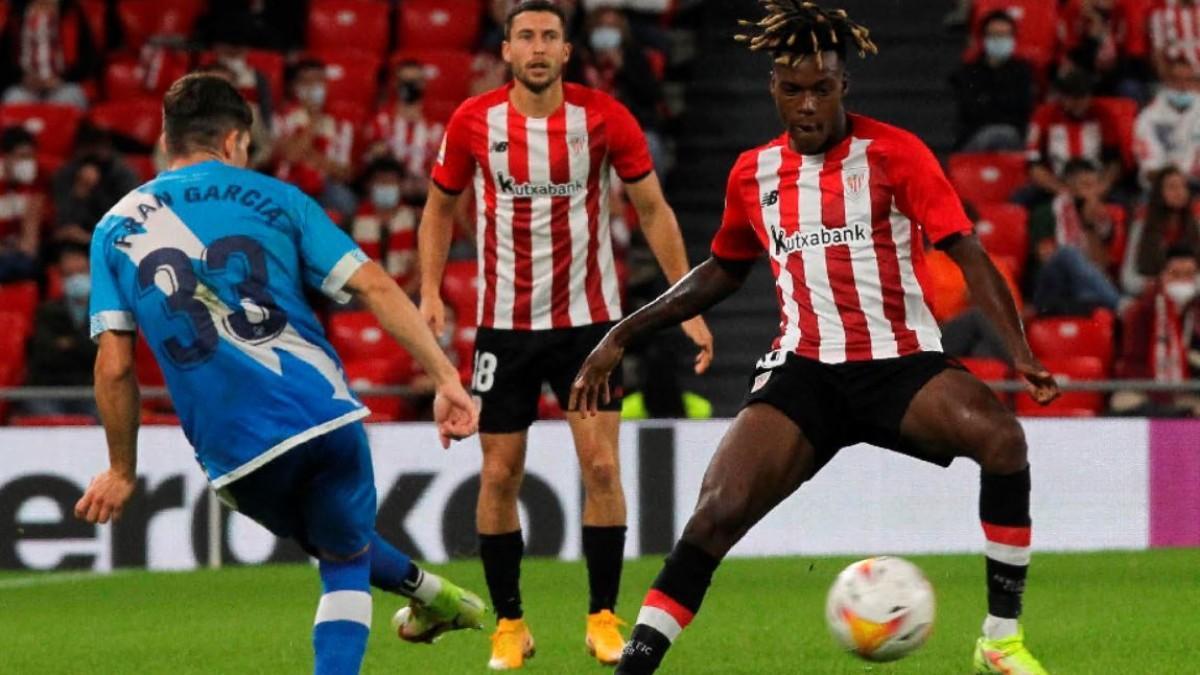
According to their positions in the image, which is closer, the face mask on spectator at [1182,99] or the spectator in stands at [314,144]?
the spectator in stands at [314,144]

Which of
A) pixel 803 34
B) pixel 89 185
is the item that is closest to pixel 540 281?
pixel 803 34

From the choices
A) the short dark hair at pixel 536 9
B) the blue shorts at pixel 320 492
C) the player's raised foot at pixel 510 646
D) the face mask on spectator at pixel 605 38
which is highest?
the short dark hair at pixel 536 9

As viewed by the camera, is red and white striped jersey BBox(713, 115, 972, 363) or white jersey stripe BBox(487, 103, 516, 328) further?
white jersey stripe BBox(487, 103, 516, 328)

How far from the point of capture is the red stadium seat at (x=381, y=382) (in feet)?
40.8

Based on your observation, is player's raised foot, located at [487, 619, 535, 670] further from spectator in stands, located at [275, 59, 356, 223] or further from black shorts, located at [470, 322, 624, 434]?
spectator in stands, located at [275, 59, 356, 223]

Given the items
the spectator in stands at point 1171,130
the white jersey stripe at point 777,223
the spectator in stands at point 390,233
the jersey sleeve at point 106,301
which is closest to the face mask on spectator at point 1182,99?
the spectator in stands at point 1171,130

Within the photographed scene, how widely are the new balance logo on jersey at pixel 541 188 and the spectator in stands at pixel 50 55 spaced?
27.2 feet

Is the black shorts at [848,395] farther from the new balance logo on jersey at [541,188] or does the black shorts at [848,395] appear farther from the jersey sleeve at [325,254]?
the new balance logo on jersey at [541,188]

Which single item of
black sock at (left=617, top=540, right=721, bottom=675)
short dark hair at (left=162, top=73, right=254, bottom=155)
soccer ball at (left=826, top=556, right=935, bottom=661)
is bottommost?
soccer ball at (left=826, top=556, right=935, bottom=661)

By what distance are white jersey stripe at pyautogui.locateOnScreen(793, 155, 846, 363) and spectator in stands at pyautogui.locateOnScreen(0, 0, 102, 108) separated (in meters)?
9.99

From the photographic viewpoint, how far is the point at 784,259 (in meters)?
6.67

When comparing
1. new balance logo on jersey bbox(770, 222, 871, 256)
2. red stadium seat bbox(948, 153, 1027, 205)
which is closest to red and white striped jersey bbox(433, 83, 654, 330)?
new balance logo on jersey bbox(770, 222, 871, 256)

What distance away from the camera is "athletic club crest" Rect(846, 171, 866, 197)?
21.4ft

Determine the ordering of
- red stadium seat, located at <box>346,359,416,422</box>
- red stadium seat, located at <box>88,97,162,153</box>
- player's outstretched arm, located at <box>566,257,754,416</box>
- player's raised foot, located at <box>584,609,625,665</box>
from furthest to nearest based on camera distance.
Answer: red stadium seat, located at <box>88,97,162,153</box> → red stadium seat, located at <box>346,359,416,422</box> → player's raised foot, located at <box>584,609,625,665</box> → player's outstretched arm, located at <box>566,257,754,416</box>
